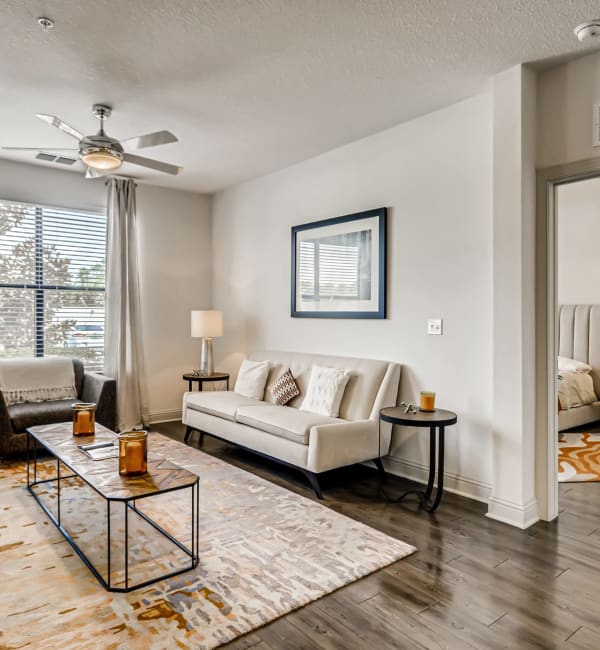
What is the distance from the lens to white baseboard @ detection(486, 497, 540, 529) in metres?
2.94

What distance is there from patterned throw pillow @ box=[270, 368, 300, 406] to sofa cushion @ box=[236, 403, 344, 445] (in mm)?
106

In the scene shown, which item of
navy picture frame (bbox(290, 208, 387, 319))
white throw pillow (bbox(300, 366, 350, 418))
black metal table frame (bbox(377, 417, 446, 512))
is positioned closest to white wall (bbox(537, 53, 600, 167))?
navy picture frame (bbox(290, 208, 387, 319))

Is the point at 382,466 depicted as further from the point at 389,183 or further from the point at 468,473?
the point at 389,183

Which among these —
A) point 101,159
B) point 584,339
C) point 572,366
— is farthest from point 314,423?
point 584,339

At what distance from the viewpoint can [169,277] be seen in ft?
19.6

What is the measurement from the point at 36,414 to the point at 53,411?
135 millimetres

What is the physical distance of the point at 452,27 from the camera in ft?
8.43

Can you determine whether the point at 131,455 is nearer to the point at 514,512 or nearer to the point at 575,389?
the point at 514,512

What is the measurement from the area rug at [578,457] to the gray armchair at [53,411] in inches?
152

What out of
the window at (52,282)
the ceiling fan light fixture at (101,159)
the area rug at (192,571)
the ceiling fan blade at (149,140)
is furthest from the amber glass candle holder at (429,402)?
the window at (52,282)

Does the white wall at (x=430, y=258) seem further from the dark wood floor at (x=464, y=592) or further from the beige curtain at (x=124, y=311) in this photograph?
the beige curtain at (x=124, y=311)

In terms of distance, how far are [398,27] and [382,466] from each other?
288cm

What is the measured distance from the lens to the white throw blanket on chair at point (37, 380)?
456 centimetres

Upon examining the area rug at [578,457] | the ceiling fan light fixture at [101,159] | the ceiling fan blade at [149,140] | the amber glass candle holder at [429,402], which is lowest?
the area rug at [578,457]
